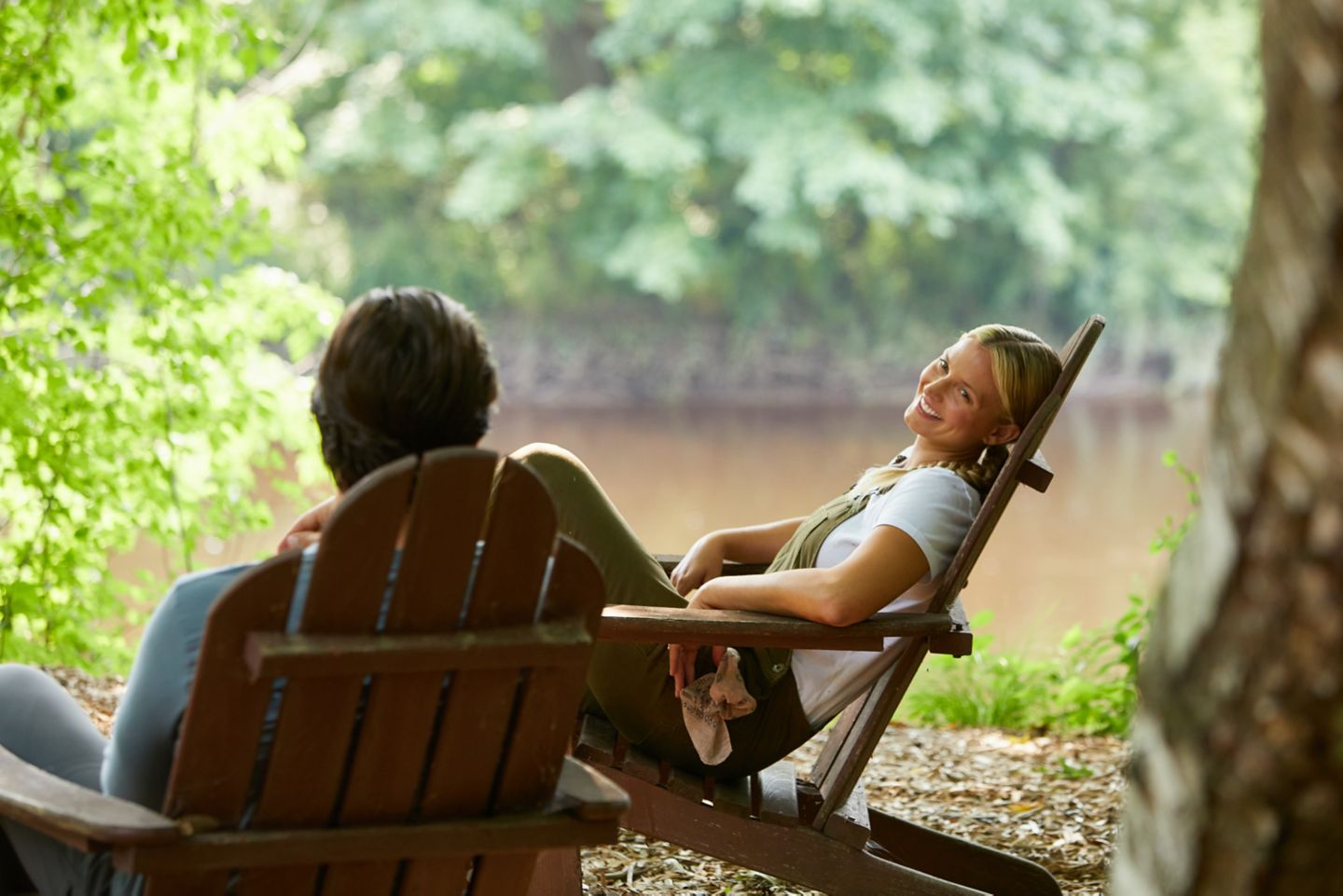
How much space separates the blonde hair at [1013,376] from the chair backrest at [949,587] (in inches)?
2.6

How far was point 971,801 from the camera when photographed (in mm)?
3539

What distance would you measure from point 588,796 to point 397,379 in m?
0.55

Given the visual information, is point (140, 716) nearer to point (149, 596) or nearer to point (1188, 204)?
point (149, 596)

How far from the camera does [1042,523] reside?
1271 centimetres

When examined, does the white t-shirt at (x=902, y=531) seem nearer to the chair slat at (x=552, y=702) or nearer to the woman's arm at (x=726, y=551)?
the woman's arm at (x=726, y=551)

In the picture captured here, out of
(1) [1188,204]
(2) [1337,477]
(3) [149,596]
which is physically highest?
(1) [1188,204]

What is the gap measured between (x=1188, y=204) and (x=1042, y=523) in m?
9.34

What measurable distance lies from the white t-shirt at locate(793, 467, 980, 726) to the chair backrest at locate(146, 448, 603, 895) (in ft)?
2.96

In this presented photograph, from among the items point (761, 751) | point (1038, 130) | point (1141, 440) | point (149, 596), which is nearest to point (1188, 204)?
point (1038, 130)

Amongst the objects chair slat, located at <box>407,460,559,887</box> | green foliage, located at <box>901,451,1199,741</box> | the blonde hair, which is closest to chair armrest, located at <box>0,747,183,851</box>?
chair slat, located at <box>407,460,559,887</box>

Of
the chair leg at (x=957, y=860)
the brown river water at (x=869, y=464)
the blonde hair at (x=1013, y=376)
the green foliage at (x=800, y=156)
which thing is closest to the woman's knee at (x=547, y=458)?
the blonde hair at (x=1013, y=376)

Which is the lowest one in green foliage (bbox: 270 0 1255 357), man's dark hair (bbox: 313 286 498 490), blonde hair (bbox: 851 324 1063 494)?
man's dark hair (bbox: 313 286 498 490)

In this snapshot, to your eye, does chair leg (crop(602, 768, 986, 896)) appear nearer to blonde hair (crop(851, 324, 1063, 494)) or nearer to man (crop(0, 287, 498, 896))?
blonde hair (crop(851, 324, 1063, 494))

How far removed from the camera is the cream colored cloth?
247 cm
